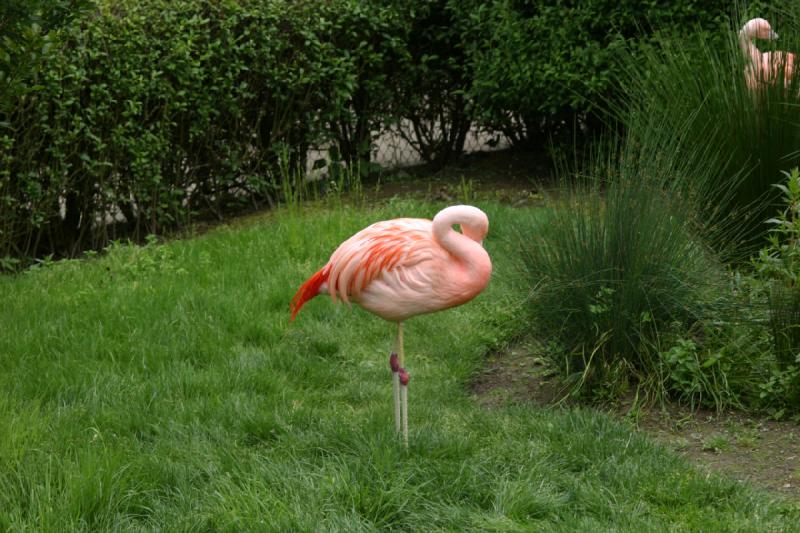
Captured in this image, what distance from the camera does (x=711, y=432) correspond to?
14.7ft

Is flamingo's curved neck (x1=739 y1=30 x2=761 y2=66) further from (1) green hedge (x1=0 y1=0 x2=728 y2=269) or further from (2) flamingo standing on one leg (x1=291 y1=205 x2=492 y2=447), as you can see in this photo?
(2) flamingo standing on one leg (x1=291 y1=205 x2=492 y2=447)

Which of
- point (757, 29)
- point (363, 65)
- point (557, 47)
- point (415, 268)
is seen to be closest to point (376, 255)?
point (415, 268)

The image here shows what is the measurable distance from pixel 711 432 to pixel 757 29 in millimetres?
2726

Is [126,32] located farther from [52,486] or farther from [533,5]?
[52,486]

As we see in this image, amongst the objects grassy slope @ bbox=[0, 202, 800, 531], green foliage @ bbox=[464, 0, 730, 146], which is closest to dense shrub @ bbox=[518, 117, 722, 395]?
grassy slope @ bbox=[0, 202, 800, 531]

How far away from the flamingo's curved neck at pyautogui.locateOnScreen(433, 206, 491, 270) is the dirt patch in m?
1.06

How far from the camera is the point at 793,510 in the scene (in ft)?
12.1

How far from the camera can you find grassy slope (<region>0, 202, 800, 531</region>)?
143 inches

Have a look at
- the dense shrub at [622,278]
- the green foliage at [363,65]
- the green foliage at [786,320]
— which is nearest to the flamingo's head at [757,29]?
the dense shrub at [622,278]

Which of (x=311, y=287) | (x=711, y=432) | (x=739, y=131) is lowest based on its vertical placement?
(x=711, y=432)

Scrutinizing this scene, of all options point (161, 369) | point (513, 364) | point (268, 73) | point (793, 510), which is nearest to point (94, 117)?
point (268, 73)

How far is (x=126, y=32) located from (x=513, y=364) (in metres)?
3.65

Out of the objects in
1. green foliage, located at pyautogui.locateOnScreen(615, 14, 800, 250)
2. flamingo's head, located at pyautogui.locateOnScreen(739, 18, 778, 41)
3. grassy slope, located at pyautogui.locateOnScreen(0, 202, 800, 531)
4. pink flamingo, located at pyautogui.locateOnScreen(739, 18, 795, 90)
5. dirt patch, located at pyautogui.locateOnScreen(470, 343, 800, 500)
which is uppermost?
flamingo's head, located at pyautogui.locateOnScreen(739, 18, 778, 41)

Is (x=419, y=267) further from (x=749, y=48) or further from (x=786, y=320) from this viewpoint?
(x=749, y=48)
